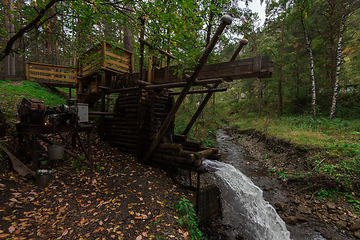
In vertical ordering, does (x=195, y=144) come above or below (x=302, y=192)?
above

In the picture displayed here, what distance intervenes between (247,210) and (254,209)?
292mm

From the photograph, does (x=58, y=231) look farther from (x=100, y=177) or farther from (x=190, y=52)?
(x=190, y=52)

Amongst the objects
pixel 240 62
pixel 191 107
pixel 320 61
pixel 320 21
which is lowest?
pixel 191 107

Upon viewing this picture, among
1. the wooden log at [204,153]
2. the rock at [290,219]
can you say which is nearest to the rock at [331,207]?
the rock at [290,219]

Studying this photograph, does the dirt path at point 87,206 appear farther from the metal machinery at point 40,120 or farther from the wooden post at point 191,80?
the wooden post at point 191,80

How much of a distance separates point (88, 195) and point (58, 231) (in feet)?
4.00

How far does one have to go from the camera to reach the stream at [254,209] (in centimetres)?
Result: 495

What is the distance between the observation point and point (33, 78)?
11.4 meters

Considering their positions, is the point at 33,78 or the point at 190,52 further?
the point at 33,78

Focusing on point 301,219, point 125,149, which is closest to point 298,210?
point 301,219

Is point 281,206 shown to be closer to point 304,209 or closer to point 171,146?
point 304,209

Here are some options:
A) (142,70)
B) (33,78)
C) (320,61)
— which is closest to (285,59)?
(320,61)

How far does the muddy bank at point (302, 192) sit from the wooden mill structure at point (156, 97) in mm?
3472

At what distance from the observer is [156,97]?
271 inches
